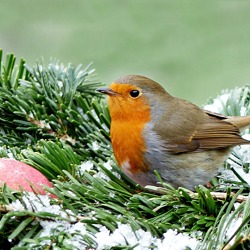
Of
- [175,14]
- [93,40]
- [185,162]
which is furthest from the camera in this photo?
[175,14]

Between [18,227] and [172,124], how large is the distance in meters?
1.31

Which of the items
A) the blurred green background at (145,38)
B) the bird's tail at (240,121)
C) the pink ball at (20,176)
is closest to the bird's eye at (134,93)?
the bird's tail at (240,121)

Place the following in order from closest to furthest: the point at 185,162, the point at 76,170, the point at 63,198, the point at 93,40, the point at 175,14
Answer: the point at 63,198
the point at 76,170
the point at 185,162
the point at 93,40
the point at 175,14

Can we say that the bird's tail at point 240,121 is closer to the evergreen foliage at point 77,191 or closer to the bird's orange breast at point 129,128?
the evergreen foliage at point 77,191

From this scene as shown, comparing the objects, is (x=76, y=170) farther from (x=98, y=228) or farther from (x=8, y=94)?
(x=8, y=94)

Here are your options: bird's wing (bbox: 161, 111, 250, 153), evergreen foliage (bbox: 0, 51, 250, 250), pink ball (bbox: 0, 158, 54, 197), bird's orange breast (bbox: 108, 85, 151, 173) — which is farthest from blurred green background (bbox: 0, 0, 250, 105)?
pink ball (bbox: 0, 158, 54, 197)

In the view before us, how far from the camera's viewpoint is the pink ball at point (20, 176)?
185 cm

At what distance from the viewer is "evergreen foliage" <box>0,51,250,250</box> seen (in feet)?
5.34

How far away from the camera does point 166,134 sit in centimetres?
277

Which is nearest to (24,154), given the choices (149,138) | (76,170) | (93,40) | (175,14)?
(76,170)

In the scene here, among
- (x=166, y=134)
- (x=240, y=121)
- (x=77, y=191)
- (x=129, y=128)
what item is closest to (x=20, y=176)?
(x=77, y=191)

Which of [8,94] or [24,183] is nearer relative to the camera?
[24,183]

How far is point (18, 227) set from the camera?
63.2 inches

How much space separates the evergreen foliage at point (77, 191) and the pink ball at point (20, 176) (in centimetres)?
6
